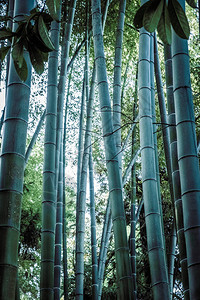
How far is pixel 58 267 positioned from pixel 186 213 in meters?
2.26

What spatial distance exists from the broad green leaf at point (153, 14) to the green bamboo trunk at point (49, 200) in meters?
1.55

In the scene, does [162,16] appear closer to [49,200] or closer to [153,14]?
[153,14]

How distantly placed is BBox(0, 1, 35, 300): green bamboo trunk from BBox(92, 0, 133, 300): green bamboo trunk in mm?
826

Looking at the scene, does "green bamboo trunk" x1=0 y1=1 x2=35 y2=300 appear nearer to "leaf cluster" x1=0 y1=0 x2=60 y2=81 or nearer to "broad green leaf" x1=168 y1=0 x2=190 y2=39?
"leaf cluster" x1=0 y1=0 x2=60 y2=81

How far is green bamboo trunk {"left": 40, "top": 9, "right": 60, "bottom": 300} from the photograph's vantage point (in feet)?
7.93

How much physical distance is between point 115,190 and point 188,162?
668 mm

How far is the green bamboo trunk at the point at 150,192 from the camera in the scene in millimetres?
2078

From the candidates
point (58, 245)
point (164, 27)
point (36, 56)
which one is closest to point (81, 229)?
point (58, 245)

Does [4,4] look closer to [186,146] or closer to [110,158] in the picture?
[110,158]

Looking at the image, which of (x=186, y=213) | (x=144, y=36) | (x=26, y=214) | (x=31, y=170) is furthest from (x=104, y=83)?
(x=31, y=170)

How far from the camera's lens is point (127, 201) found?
7.13 meters

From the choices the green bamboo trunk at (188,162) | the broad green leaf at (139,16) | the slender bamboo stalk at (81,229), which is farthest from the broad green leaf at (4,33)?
the slender bamboo stalk at (81,229)

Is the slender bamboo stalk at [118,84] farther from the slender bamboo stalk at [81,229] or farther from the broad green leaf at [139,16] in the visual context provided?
the broad green leaf at [139,16]

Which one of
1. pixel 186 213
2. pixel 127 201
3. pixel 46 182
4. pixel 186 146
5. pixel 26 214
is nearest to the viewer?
pixel 186 213
